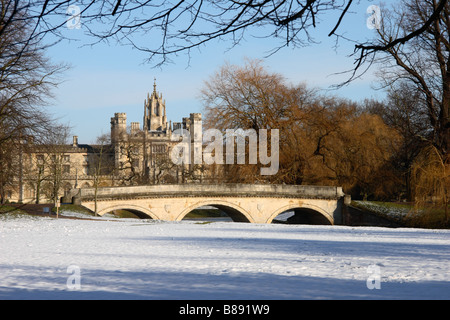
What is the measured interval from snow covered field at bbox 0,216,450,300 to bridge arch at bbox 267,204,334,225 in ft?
58.8

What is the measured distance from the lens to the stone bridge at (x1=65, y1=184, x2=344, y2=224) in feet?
93.8

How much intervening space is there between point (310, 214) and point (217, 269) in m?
27.7

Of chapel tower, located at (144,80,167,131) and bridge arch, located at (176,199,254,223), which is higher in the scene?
chapel tower, located at (144,80,167,131)

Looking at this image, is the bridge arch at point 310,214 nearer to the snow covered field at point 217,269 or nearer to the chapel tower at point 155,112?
the snow covered field at point 217,269

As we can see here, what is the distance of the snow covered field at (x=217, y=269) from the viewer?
690 centimetres

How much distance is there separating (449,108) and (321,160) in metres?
13.5

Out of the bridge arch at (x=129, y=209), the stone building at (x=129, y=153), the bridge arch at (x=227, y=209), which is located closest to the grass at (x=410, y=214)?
the bridge arch at (x=227, y=209)

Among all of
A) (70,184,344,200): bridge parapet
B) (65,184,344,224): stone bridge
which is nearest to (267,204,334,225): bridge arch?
(65,184,344,224): stone bridge

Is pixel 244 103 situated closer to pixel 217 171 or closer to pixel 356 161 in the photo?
pixel 217 171

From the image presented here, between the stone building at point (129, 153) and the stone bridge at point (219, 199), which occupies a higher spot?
the stone building at point (129, 153)

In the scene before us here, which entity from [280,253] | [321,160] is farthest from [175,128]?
[280,253]

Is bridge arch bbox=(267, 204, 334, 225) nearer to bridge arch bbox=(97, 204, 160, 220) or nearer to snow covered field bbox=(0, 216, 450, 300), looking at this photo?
bridge arch bbox=(97, 204, 160, 220)

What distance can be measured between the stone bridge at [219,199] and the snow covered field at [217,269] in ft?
47.4

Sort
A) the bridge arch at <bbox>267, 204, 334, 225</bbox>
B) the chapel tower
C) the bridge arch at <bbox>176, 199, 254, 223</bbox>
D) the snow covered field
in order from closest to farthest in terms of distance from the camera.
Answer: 1. the snow covered field
2. the bridge arch at <bbox>176, 199, 254, 223</bbox>
3. the bridge arch at <bbox>267, 204, 334, 225</bbox>
4. the chapel tower
